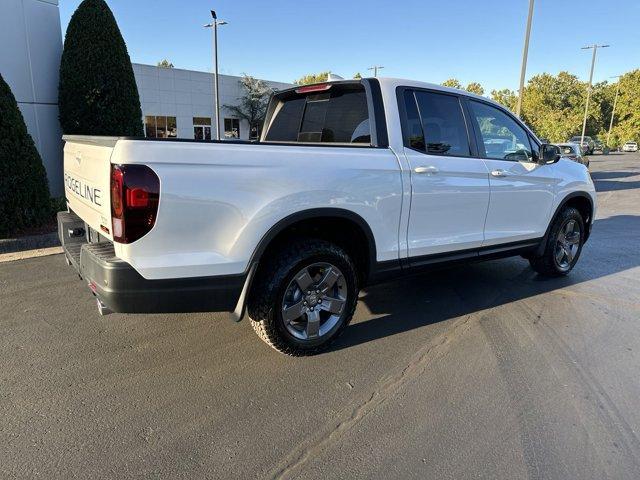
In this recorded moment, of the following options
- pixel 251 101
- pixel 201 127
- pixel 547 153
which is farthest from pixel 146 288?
pixel 251 101

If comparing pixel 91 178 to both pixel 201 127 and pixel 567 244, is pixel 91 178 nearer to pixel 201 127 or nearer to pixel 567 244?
pixel 567 244

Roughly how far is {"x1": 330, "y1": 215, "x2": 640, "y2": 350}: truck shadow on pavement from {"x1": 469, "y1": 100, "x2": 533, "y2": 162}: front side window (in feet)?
4.09

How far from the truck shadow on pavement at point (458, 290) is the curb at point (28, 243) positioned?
15.2ft

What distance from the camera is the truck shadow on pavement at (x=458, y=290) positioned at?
414 cm

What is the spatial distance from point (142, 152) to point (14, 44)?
773cm

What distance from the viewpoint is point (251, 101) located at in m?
34.2

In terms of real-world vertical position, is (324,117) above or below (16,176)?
above

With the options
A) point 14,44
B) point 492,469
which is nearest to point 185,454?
point 492,469

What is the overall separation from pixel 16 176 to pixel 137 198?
5243 mm

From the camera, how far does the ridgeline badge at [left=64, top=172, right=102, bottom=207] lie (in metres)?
2.98

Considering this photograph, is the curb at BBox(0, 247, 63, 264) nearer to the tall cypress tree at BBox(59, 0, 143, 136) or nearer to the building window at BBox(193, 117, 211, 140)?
the tall cypress tree at BBox(59, 0, 143, 136)

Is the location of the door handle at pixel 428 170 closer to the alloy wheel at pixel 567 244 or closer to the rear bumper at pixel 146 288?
the rear bumper at pixel 146 288

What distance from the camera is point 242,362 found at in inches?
134

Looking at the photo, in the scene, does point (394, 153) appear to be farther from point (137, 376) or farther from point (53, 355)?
point (53, 355)
